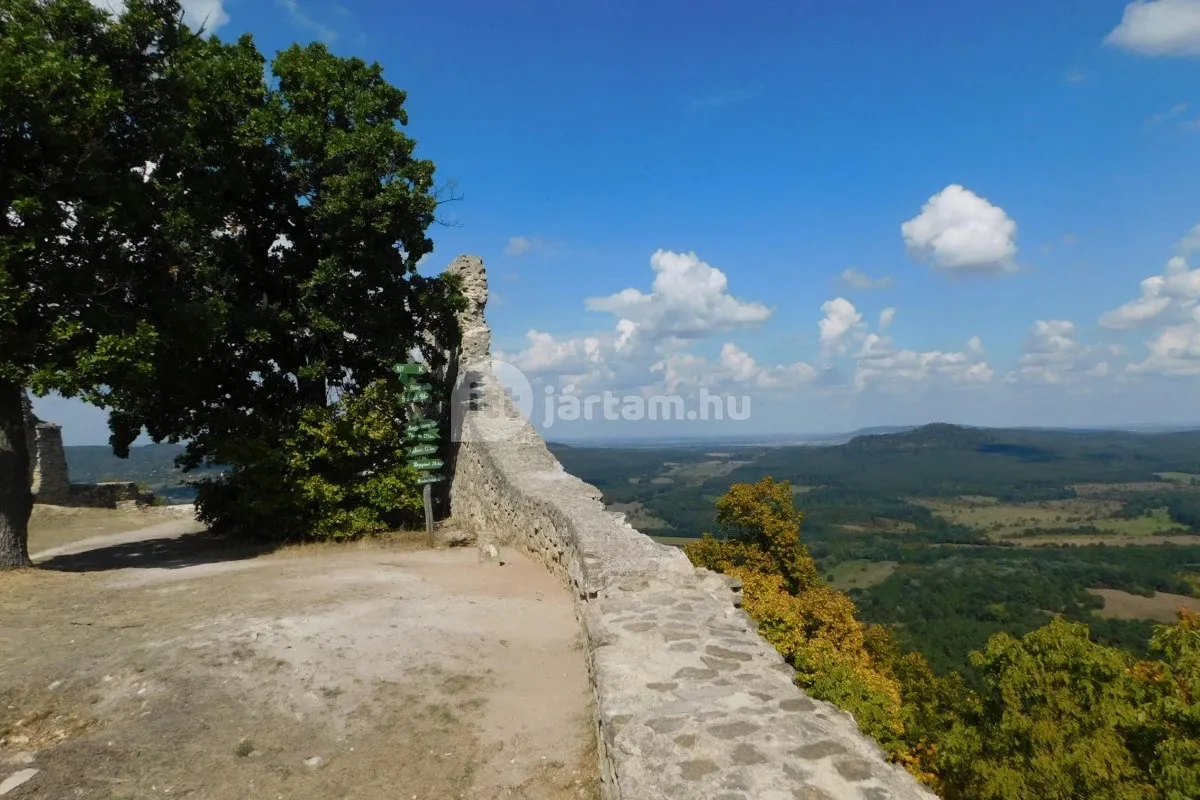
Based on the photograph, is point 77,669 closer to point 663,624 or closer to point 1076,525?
point 663,624

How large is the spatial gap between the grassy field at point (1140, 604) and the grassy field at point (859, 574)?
13213 millimetres

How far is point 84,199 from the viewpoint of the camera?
25.6 feet

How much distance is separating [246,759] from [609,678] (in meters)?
2.40

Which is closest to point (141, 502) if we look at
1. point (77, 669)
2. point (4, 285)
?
point (4, 285)

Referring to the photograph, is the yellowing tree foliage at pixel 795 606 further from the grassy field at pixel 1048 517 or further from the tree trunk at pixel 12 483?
the grassy field at pixel 1048 517

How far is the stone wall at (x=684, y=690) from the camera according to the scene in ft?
10.0

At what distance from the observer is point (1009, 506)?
102500 millimetres

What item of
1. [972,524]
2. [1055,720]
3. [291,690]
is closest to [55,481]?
[291,690]

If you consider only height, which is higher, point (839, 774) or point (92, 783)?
point (839, 774)

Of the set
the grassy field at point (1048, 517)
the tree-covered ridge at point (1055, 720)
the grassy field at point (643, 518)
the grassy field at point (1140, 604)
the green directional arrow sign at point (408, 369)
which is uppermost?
the green directional arrow sign at point (408, 369)

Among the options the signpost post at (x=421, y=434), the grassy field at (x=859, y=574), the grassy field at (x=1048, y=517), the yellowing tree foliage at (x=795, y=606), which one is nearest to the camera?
the yellowing tree foliage at (x=795, y=606)

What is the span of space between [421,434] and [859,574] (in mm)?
46566

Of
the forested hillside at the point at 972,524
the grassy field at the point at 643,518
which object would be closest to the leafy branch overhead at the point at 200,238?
the forested hillside at the point at 972,524

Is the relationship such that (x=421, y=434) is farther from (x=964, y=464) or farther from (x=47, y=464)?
(x=964, y=464)
